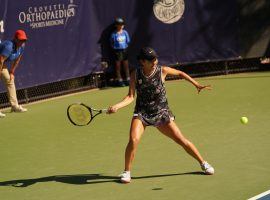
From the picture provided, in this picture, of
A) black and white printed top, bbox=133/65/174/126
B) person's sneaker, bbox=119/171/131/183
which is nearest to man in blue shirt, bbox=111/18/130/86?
black and white printed top, bbox=133/65/174/126

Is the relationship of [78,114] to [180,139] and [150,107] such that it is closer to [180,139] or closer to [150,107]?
[150,107]

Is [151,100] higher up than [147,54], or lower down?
lower down

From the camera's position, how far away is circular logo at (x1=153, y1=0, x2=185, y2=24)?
16.5 m

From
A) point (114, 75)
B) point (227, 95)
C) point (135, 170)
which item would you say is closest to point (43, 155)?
point (135, 170)

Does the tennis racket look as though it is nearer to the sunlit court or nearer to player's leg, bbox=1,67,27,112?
the sunlit court

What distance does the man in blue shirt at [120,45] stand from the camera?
16.1 meters

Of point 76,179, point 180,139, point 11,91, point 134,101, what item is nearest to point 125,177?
point 76,179

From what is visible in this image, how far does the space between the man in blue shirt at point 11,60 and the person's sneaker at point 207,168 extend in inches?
220

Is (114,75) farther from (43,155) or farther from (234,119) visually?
(43,155)

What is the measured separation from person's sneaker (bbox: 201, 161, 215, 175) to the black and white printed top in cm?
75

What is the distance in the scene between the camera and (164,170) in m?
9.13

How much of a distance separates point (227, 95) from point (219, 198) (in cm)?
684

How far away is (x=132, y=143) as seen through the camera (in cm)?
852

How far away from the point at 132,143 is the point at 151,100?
633mm
